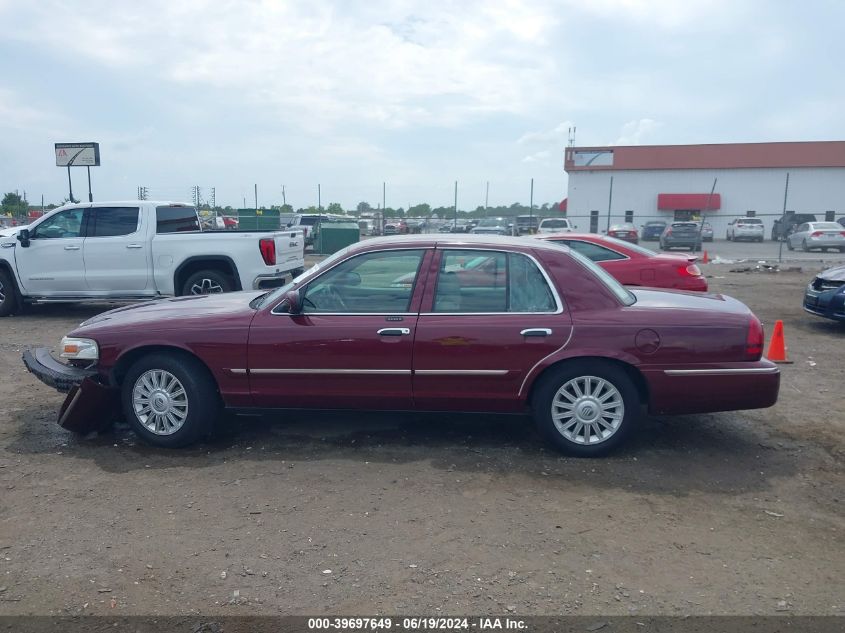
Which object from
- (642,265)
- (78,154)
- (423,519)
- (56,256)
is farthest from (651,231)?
(423,519)

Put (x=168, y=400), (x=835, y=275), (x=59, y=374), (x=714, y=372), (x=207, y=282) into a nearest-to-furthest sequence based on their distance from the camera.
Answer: (x=714, y=372), (x=168, y=400), (x=59, y=374), (x=835, y=275), (x=207, y=282)

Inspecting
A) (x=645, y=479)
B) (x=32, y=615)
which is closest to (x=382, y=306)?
(x=645, y=479)

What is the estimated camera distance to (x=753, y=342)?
4.78m

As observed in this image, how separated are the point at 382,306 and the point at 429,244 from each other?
22.6 inches

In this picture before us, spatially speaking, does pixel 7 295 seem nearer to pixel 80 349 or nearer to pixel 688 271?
pixel 80 349

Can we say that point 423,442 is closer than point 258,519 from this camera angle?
No

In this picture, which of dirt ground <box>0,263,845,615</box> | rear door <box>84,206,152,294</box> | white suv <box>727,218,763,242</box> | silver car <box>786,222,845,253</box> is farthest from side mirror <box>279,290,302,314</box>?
white suv <box>727,218,763,242</box>

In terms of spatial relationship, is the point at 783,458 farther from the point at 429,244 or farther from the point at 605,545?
the point at 429,244

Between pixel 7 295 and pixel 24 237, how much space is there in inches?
42.8

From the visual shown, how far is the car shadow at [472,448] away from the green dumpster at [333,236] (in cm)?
1905

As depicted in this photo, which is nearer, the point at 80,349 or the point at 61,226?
the point at 80,349

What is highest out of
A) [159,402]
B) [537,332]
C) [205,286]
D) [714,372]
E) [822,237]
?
[822,237]

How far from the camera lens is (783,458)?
499 centimetres

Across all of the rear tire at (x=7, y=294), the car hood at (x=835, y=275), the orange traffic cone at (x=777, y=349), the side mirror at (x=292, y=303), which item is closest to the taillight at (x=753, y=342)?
the side mirror at (x=292, y=303)
